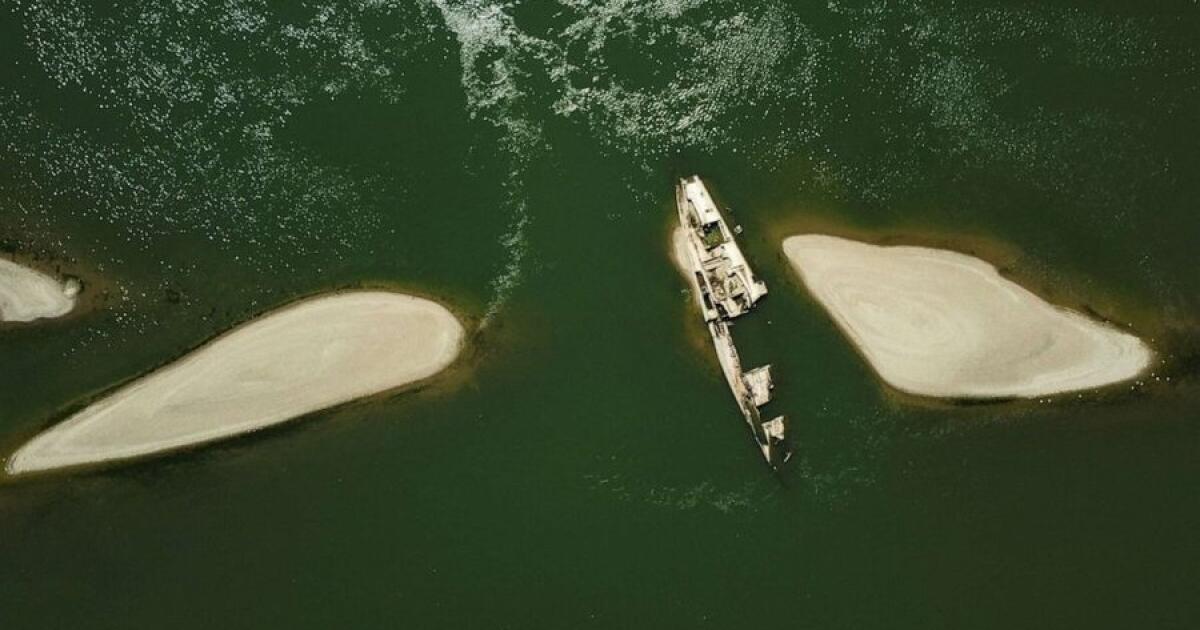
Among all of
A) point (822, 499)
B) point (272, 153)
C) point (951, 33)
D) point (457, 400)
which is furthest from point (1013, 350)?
point (272, 153)

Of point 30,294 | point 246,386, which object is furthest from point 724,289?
point 30,294

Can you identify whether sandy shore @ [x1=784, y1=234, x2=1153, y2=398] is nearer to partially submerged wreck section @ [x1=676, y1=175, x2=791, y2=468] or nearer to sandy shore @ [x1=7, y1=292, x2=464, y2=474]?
partially submerged wreck section @ [x1=676, y1=175, x2=791, y2=468]

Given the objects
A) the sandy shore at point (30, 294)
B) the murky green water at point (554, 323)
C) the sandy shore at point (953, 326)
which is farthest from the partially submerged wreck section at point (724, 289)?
the sandy shore at point (30, 294)

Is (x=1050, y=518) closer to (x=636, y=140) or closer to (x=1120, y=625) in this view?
(x=1120, y=625)

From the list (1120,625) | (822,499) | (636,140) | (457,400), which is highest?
(636,140)

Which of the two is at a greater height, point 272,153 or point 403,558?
point 272,153

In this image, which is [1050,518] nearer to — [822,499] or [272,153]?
[822,499]

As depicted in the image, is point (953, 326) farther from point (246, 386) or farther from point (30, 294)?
point (30, 294)

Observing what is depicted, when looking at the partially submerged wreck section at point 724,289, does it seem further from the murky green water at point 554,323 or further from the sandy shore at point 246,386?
the sandy shore at point 246,386
